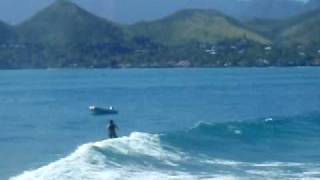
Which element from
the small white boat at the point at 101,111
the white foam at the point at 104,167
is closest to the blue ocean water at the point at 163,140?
the white foam at the point at 104,167

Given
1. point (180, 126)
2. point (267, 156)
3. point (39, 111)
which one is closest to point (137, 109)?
point (39, 111)

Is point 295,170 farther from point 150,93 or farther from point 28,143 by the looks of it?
point 150,93

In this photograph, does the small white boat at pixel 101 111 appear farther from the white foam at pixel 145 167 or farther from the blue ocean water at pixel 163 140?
the white foam at pixel 145 167

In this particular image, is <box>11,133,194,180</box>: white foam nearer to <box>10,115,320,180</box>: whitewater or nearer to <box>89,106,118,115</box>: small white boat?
<box>10,115,320,180</box>: whitewater

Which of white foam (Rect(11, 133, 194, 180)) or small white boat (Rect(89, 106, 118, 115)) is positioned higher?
white foam (Rect(11, 133, 194, 180))

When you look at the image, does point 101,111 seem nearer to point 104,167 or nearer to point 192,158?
point 192,158

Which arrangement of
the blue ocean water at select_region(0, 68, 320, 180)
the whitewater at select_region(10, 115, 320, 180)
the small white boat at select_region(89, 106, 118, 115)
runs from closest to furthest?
the whitewater at select_region(10, 115, 320, 180) < the blue ocean water at select_region(0, 68, 320, 180) < the small white boat at select_region(89, 106, 118, 115)

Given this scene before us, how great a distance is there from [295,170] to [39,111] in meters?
44.9

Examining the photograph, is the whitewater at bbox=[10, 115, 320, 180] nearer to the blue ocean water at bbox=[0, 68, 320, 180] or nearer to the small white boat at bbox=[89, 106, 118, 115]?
the blue ocean water at bbox=[0, 68, 320, 180]

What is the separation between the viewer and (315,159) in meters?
35.5

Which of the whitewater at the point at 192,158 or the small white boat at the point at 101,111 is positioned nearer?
the whitewater at the point at 192,158

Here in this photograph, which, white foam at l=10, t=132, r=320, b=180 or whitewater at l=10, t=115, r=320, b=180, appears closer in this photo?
white foam at l=10, t=132, r=320, b=180

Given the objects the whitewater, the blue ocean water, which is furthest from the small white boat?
the whitewater

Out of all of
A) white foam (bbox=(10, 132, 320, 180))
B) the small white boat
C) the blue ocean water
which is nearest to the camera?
white foam (bbox=(10, 132, 320, 180))
